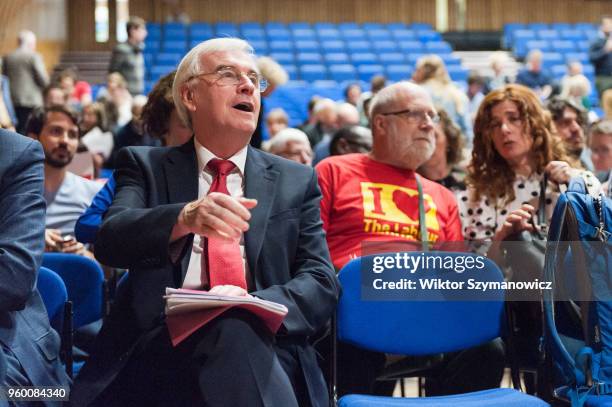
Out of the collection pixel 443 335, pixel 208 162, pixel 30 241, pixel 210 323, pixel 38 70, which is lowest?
pixel 443 335

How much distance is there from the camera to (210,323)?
196 centimetres

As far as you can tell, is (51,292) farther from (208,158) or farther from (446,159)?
(446,159)

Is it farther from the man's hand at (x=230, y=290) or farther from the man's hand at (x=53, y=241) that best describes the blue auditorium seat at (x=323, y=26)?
the man's hand at (x=230, y=290)

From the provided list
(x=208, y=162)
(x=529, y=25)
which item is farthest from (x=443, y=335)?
(x=529, y=25)

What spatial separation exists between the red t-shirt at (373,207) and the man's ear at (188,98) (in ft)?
3.05

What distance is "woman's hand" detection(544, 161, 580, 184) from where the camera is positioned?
9.93 ft

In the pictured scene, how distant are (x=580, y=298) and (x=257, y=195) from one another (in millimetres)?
961

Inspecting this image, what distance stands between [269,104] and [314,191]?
7.66m

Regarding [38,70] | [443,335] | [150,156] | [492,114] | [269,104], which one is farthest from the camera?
[269,104]

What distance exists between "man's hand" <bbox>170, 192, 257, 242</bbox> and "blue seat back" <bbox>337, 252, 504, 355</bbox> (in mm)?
799

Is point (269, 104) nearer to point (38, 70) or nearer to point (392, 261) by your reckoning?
point (38, 70)

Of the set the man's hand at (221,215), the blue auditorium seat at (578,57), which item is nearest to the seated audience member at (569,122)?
the man's hand at (221,215)

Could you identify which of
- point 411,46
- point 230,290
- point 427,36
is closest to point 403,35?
point 427,36

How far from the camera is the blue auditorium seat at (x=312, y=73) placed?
1215 centimetres
